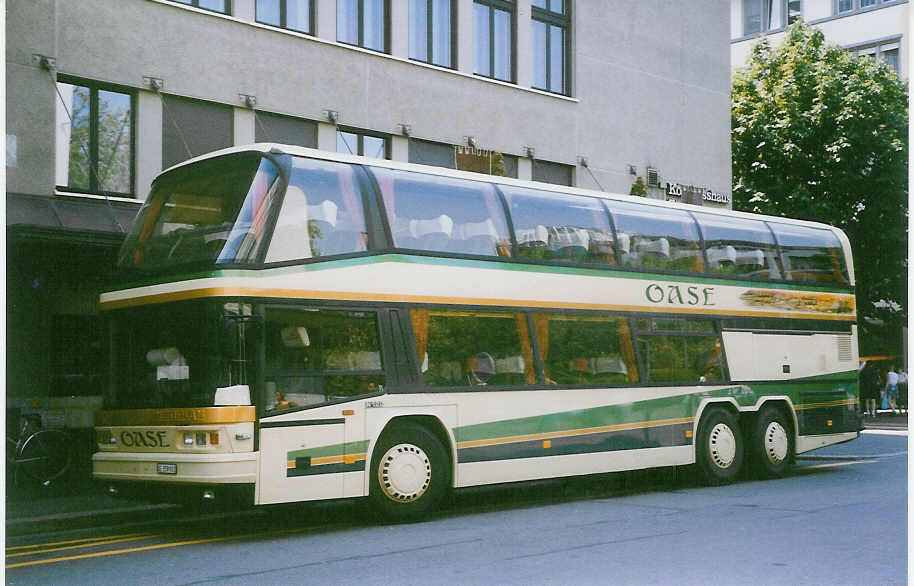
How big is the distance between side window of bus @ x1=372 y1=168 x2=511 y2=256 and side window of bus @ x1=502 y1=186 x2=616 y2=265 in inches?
12.4

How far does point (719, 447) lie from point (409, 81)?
9.88 meters

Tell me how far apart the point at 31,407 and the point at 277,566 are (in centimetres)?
878

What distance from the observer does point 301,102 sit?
67.3ft

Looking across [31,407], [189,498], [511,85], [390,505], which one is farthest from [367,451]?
[511,85]

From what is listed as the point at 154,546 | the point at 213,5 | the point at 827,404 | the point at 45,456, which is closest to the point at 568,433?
the point at 154,546

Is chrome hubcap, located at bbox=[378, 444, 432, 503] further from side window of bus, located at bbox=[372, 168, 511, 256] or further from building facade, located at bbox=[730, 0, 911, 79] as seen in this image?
building facade, located at bbox=[730, 0, 911, 79]

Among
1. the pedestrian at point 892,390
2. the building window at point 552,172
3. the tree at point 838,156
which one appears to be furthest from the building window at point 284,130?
the pedestrian at point 892,390

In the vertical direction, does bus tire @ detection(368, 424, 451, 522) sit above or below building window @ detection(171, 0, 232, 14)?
below

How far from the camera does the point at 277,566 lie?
9398mm

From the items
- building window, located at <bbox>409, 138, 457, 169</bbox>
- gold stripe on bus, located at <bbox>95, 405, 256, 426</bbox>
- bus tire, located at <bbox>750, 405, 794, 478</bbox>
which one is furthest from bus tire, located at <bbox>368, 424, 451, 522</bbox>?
building window, located at <bbox>409, 138, 457, 169</bbox>

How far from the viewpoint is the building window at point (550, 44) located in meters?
25.9

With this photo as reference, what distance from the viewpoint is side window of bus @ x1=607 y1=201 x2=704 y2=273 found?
15367 mm

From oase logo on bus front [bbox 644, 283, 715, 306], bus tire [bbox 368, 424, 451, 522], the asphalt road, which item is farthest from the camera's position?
oase logo on bus front [bbox 644, 283, 715, 306]

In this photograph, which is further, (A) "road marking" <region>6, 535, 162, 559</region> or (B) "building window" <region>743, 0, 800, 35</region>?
(B) "building window" <region>743, 0, 800, 35</region>
